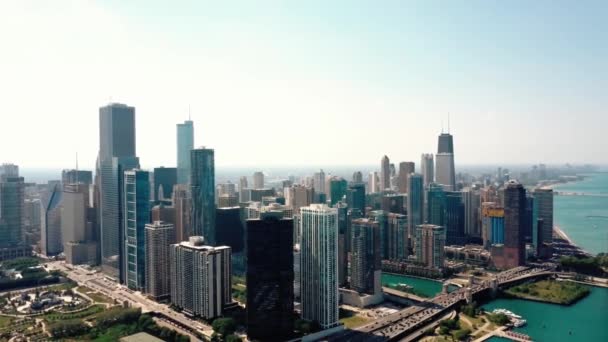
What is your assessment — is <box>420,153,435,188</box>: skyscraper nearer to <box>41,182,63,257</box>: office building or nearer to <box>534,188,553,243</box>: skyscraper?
<box>534,188,553,243</box>: skyscraper

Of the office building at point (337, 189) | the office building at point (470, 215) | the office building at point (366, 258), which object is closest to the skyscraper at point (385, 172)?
the office building at point (470, 215)

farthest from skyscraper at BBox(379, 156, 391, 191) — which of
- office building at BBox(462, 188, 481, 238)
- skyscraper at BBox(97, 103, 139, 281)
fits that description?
skyscraper at BBox(97, 103, 139, 281)

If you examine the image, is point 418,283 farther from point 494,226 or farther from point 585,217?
point 585,217

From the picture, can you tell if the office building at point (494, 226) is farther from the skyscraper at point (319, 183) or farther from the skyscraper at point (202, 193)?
the skyscraper at point (319, 183)

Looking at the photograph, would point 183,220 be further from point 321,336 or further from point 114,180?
point 321,336

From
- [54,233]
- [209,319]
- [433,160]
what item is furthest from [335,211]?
[433,160]
